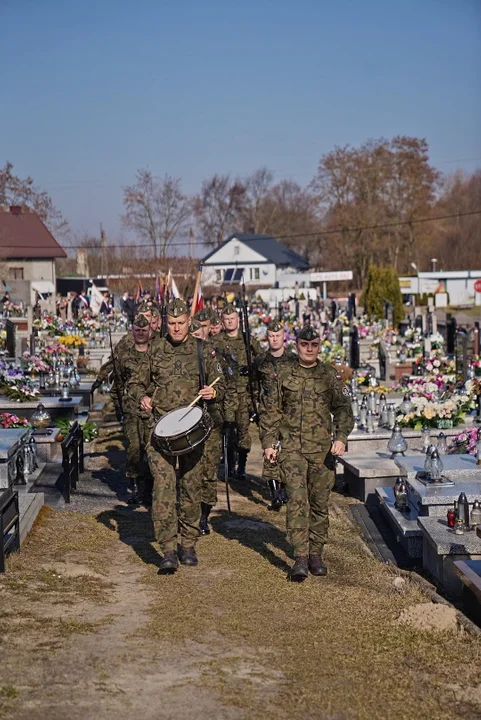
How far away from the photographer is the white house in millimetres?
87688

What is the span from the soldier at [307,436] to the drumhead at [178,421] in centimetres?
49

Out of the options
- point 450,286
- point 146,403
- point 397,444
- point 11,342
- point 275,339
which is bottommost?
point 397,444

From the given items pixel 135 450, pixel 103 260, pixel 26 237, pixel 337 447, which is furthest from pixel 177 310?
pixel 103 260

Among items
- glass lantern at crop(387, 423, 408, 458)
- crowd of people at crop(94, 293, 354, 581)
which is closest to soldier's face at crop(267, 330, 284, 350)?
glass lantern at crop(387, 423, 408, 458)

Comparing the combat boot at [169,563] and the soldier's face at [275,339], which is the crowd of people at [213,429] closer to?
the combat boot at [169,563]

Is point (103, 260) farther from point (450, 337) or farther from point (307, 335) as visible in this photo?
point (307, 335)

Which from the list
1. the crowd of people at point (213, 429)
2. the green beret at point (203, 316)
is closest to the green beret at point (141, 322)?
the green beret at point (203, 316)

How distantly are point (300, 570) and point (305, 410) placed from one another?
1105mm

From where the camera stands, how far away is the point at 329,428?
8055 mm

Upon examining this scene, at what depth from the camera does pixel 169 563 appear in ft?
25.8

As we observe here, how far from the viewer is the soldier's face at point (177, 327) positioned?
839 centimetres

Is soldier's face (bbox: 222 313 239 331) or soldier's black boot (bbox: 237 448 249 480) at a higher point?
soldier's face (bbox: 222 313 239 331)

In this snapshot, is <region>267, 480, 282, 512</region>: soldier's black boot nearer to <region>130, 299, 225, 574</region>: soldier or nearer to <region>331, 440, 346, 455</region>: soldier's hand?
<region>130, 299, 225, 574</region>: soldier

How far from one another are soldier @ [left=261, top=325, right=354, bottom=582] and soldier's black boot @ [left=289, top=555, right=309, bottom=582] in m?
0.02
